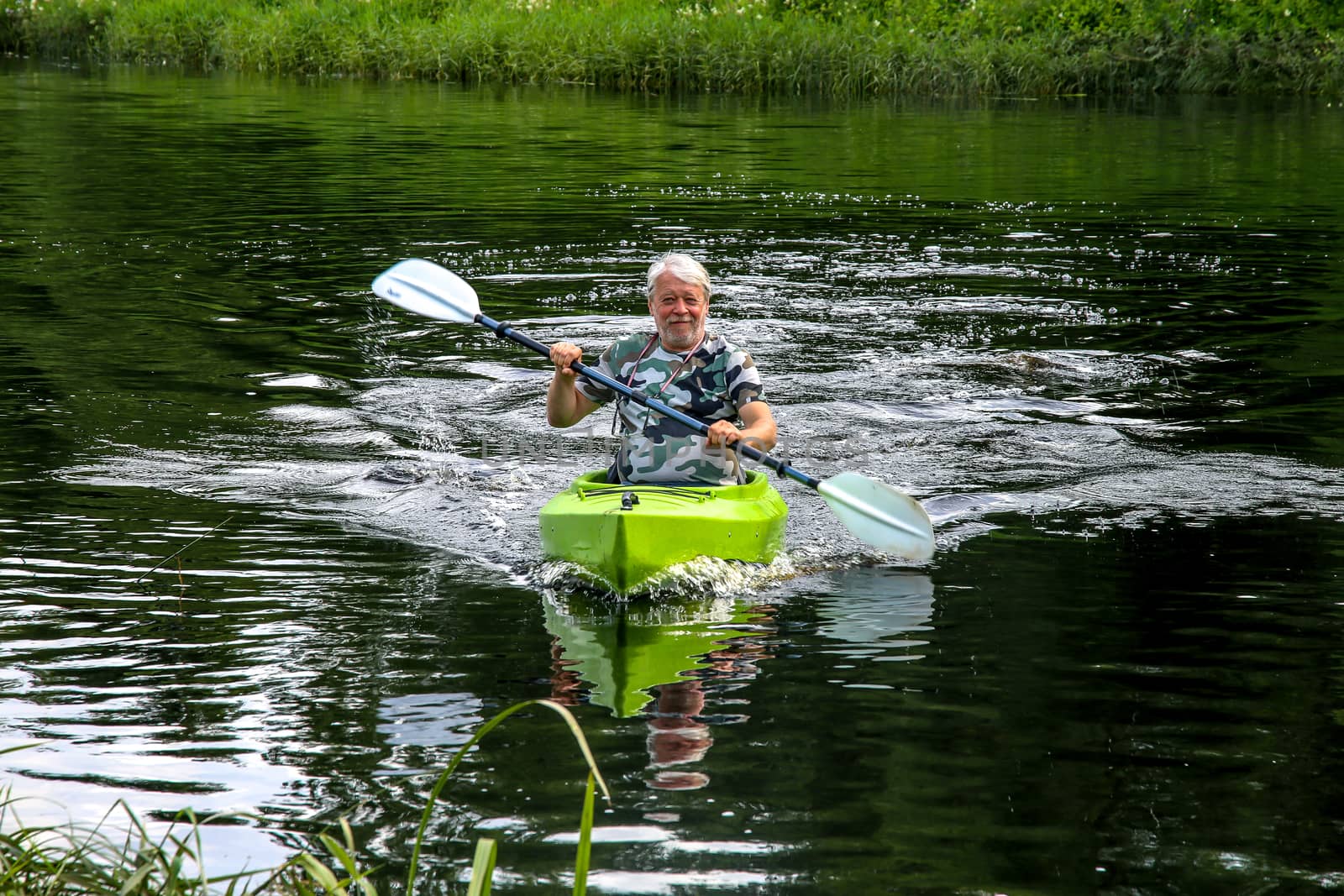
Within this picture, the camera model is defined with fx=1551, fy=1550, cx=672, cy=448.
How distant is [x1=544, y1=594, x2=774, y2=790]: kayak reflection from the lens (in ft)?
13.5

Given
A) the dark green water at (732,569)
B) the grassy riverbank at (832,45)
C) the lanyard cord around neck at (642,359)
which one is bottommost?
the dark green water at (732,569)

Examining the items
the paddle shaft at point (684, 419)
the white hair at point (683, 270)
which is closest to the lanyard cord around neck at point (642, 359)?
the paddle shaft at point (684, 419)

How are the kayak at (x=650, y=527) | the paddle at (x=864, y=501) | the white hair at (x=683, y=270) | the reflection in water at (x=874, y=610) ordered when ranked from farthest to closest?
1. the white hair at (x=683, y=270)
2. the paddle at (x=864, y=501)
3. the kayak at (x=650, y=527)
4. the reflection in water at (x=874, y=610)

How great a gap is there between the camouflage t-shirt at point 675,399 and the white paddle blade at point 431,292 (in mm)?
1045

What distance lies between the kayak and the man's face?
0.65m

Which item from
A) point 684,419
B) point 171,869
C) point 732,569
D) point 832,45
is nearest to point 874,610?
point 732,569

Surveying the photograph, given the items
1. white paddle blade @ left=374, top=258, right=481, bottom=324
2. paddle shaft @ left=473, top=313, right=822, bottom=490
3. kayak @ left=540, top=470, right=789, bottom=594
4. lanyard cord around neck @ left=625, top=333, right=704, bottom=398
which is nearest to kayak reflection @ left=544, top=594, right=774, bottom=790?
kayak @ left=540, top=470, right=789, bottom=594

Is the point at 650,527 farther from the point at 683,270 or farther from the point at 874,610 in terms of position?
the point at 683,270

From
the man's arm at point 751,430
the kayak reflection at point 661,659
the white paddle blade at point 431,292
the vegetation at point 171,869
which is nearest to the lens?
the vegetation at point 171,869

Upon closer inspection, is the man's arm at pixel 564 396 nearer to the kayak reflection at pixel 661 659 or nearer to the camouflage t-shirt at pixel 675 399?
the camouflage t-shirt at pixel 675 399

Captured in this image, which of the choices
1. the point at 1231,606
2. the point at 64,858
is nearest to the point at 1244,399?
the point at 1231,606

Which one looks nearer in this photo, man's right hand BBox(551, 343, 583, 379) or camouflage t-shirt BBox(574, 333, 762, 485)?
man's right hand BBox(551, 343, 583, 379)

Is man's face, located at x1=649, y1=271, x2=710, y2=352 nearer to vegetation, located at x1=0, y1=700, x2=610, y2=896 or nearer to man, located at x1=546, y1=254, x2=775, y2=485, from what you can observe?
man, located at x1=546, y1=254, x2=775, y2=485

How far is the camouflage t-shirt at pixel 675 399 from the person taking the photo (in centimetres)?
605
